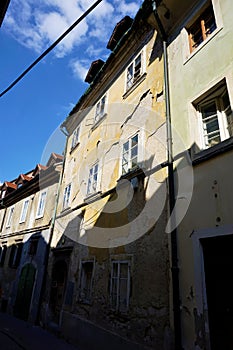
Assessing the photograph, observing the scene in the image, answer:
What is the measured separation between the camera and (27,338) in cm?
796

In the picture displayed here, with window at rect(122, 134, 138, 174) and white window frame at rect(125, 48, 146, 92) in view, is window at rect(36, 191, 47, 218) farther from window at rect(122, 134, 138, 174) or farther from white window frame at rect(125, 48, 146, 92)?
white window frame at rect(125, 48, 146, 92)

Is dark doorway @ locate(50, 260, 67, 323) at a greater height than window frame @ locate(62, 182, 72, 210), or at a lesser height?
lesser

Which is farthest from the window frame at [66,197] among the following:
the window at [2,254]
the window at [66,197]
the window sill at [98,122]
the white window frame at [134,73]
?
the window at [2,254]

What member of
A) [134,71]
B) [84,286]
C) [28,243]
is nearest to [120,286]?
[84,286]

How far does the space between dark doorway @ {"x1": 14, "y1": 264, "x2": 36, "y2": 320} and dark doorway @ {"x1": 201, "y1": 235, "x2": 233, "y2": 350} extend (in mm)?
9493

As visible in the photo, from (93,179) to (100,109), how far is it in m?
3.40

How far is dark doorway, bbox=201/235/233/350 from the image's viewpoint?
12.2ft

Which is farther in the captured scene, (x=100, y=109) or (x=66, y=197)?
(x=66, y=197)

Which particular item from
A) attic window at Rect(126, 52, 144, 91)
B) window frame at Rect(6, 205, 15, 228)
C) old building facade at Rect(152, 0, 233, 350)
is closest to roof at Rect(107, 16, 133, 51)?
attic window at Rect(126, 52, 144, 91)

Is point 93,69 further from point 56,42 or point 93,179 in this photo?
point 56,42

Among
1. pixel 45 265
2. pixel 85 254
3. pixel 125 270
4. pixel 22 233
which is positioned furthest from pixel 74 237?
pixel 22 233

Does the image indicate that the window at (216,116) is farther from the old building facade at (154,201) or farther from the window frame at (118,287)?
the window frame at (118,287)

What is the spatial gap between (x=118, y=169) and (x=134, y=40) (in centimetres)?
504

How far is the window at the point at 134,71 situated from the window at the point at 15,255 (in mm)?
10841
